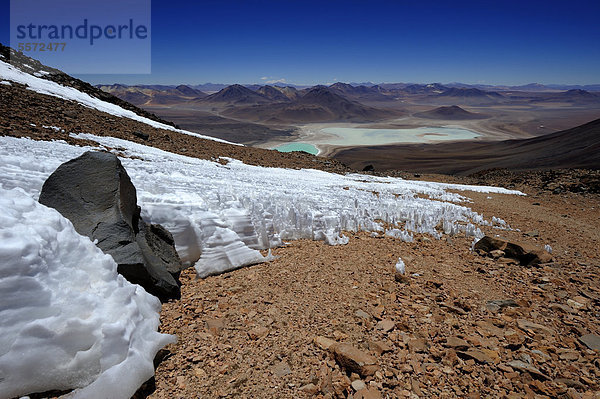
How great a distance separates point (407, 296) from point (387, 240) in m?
2.00

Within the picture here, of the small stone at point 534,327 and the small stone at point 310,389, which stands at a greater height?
the small stone at point 534,327

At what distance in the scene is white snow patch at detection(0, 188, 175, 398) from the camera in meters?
1.67

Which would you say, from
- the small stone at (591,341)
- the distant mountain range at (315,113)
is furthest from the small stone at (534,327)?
the distant mountain range at (315,113)

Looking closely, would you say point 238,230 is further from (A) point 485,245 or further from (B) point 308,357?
(A) point 485,245

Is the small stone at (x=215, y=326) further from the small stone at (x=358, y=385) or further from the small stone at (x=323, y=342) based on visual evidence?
the small stone at (x=358, y=385)

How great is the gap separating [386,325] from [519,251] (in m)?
3.07

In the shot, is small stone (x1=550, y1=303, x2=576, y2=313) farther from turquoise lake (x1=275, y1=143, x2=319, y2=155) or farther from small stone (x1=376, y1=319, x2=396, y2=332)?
turquoise lake (x1=275, y1=143, x2=319, y2=155)

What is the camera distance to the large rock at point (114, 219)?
107 inches

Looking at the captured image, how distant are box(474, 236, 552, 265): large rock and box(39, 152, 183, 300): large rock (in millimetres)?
4594

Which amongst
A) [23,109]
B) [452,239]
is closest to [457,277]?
[452,239]

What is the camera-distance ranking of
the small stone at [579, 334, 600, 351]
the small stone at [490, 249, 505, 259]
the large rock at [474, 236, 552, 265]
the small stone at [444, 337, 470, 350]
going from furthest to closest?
the small stone at [490, 249, 505, 259] < the large rock at [474, 236, 552, 265] < the small stone at [579, 334, 600, 351] < the small stone at [444, 337, 470, 350]

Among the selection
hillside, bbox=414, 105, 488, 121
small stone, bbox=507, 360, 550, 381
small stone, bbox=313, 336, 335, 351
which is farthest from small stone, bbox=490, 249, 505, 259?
hillside, bbox=414, 105, 488, 121

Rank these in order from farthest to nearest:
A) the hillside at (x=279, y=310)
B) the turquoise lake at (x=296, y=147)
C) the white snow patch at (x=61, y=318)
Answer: the turquoise lake at (x=296, y=147)
the hillside at (x=279, y=310)
the white snow patch at (x=61, y=318)

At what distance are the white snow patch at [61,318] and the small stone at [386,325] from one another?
180 cm
